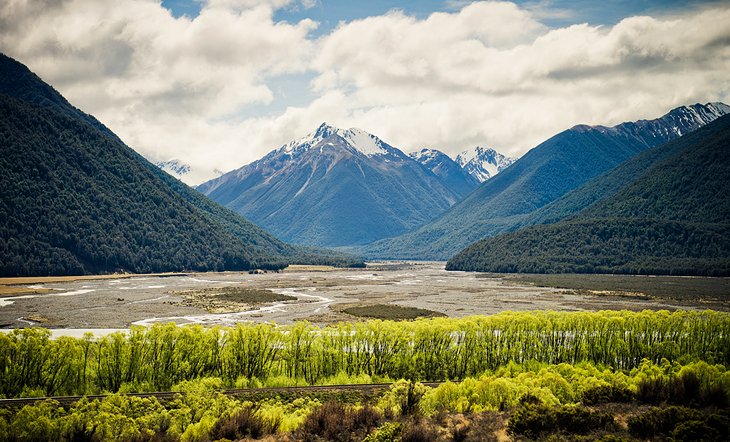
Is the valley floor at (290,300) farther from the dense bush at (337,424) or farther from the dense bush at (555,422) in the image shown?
the dense bush at (555,422)

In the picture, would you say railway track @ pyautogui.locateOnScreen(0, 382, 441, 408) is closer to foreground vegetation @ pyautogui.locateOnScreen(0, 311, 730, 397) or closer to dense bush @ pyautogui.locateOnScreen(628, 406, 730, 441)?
foreground vegetation @ pyautogui.locateOnScreen(0, 311, 730, 397)

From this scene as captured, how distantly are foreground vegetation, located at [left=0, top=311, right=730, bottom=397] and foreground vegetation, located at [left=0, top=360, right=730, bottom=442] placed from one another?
38.3 feet

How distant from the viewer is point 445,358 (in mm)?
73438

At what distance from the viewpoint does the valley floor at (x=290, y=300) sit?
112 m

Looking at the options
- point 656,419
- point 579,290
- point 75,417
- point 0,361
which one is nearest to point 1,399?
point 0,361

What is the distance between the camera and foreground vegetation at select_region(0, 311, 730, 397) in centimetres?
6044

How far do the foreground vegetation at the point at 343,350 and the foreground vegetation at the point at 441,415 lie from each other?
38.3 feet

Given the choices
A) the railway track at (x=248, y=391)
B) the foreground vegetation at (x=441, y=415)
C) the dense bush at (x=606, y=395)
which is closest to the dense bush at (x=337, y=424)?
the foreground vegetation at (x=441, y=415)

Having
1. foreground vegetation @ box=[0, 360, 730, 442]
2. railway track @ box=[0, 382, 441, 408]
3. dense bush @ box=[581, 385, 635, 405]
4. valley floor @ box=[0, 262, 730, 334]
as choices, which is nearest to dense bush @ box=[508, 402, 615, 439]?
foreground vegetation @ box=[0, 360, 730, 442]

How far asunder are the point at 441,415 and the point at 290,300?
106 meters

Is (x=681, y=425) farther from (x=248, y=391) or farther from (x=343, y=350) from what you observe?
(x=343, y=350)

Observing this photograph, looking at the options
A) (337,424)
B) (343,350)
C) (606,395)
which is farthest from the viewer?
(343,350)

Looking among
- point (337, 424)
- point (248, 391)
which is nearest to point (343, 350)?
point (248, 391)

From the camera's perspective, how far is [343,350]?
75.9 m
